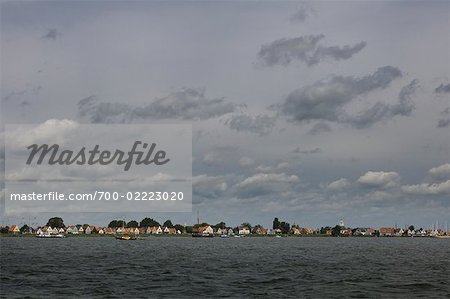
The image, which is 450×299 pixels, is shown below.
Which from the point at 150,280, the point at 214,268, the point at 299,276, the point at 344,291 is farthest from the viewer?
the point at 214,268

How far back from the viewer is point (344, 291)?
182ft

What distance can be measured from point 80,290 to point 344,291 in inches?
1010

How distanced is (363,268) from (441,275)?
40.4 feet

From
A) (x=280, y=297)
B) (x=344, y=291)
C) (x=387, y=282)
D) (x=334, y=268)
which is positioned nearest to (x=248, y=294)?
(x=280, y=297)

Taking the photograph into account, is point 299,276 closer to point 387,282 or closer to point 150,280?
point 387,282

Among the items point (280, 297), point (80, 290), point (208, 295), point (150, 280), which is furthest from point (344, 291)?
point (80, 290)

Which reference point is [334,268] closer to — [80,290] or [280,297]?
[280,297]

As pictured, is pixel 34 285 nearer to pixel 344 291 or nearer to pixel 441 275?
pixel 344 291

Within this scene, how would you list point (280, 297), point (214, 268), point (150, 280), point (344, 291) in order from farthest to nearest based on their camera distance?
point (214, 268), point (150, 280), point (344, 291), point (280, 297)

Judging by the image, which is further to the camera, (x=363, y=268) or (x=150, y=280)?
(x=363, y=268)

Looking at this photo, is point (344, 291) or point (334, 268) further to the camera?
point (334, 268)

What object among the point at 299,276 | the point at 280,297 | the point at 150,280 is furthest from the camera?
the point at 299,276

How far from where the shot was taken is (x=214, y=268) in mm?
80562

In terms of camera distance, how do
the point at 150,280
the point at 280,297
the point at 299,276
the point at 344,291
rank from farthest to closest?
the point at 299,276 → the point at 150,280 → the point at 344,291 → the point at 280,297
